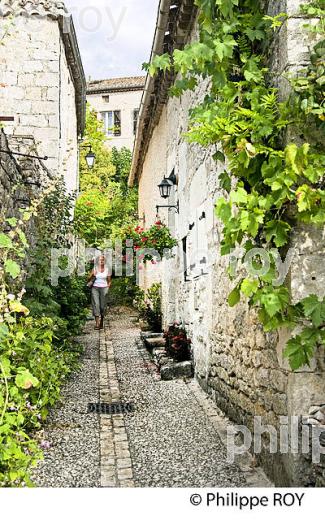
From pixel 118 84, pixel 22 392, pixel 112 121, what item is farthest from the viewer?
pixel 112 121

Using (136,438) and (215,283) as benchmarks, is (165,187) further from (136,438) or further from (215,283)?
(136,438)

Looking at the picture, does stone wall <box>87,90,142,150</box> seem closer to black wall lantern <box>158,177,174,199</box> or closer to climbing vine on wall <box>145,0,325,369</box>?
black wall lantern <box>158,177,174,199</box>

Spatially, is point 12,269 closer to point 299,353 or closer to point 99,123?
point 299,353

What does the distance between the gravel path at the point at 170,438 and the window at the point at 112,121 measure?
2298cm

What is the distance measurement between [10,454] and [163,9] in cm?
536

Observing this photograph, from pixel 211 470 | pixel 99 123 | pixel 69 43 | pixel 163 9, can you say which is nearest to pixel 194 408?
pixel 211 470

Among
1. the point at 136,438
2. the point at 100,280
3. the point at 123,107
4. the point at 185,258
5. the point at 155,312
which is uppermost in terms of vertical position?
the point at 123,107

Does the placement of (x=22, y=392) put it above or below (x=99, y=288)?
below

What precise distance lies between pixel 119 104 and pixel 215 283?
24.5 meters

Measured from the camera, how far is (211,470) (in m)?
3.58

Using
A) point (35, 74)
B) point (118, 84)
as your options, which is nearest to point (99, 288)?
point (35, 74)

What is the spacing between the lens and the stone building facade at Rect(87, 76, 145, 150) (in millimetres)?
28047

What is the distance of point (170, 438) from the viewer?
4324 millimetres

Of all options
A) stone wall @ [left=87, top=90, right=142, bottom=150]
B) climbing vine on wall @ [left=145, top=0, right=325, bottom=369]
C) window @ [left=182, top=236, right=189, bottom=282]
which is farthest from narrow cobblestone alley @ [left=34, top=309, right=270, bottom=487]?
stone wall @ [left=87, top=90, right=142, bottom=150]
